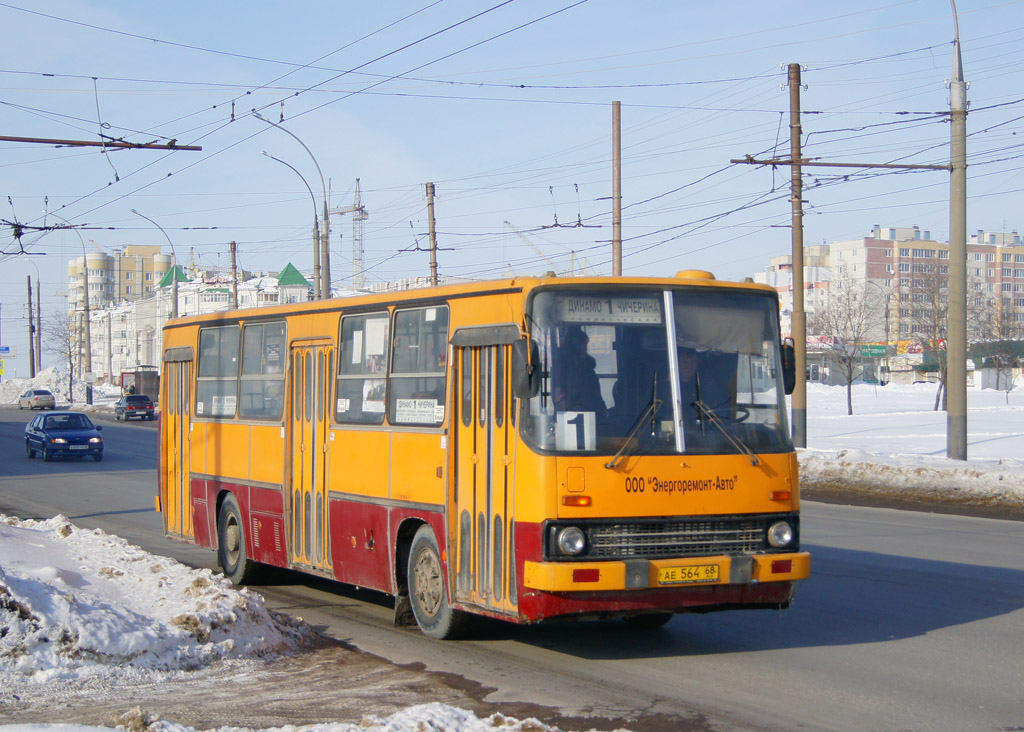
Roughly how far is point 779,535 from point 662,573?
3.32 ft

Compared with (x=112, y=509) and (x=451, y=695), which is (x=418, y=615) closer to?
(x=451, y=695)

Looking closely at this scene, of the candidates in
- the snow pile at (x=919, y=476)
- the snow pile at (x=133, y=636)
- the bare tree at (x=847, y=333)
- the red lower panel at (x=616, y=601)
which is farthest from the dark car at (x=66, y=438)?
the bare tree at (x=847, y=333)

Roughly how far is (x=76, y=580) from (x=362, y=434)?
2.58 m

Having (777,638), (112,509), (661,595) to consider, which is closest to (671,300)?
(661,595)

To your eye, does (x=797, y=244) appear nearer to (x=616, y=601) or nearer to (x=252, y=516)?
(x=252, y=516)

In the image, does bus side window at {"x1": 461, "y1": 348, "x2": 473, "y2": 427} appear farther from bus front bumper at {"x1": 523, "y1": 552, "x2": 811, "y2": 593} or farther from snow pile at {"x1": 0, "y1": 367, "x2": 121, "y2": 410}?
snow pile at {"x1": 0, "y1": 367, "x2": 121, "y2": 410}

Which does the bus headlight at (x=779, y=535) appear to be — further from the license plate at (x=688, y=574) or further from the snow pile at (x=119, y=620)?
the snow pile at (x=119, y=620)

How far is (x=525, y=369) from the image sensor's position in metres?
7.78

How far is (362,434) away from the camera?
33.2ft

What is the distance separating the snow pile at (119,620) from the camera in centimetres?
734

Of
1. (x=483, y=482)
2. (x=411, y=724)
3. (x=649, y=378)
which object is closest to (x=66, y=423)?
(x=483, y=482)

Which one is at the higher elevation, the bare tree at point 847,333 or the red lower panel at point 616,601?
the bare tree at point 847,333

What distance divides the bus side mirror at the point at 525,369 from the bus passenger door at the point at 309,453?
10.9 ft

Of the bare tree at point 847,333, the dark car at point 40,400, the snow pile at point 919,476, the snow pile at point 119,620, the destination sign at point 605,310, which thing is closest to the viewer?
the snow pile at point 119,620
